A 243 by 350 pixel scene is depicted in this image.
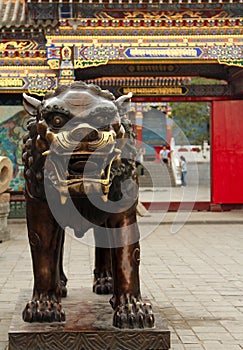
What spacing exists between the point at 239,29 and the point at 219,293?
23.4 feet

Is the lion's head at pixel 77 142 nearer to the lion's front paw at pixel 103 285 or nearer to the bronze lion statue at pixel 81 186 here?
the bronze lion statue at pixel 81 186

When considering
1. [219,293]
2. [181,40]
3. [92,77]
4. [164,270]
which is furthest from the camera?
[92,77]

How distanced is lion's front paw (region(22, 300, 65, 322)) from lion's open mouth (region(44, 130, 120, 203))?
869 mm

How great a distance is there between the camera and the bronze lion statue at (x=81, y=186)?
3506 mm

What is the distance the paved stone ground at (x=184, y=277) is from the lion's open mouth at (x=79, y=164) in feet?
4.29

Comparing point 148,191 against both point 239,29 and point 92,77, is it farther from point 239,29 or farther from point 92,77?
point 239,29

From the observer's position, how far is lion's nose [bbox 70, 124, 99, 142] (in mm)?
3490

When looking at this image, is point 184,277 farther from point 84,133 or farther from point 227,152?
point 227,152

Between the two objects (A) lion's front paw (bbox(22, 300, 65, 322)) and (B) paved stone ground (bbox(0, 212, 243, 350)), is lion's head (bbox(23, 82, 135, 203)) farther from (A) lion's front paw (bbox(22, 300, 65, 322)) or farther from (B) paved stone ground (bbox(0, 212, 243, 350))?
(B) paved stone ground (bbox(0, 212, 243, 350))

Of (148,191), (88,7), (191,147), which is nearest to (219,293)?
(88,7)

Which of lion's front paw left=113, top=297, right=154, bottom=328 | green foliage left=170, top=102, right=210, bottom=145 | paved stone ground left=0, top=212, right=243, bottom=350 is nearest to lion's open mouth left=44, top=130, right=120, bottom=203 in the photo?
lion's front paw left=113, top=297, right=154, bottom=328

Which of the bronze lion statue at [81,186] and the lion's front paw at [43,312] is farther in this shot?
the lion's front paw at [43,312]

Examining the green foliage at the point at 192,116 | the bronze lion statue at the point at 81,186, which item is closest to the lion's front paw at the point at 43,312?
the bronze lion statue at the point at 81,186

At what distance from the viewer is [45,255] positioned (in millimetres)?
4047
